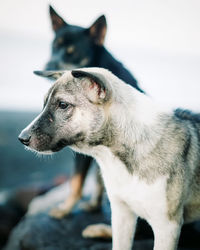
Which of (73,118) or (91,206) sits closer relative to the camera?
(73,118)

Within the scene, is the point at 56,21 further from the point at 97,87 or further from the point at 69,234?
the point at 69,234

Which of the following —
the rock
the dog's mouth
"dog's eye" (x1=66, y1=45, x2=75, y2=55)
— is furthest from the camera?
"dog's eye" (x1=66, y1=45, x2=75, y2=55)

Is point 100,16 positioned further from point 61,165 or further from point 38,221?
point 61,165

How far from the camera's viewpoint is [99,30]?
4336 mm

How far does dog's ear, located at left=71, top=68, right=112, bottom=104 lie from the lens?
95.4 inches

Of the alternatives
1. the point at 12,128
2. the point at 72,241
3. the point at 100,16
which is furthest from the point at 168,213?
the point at 12,128

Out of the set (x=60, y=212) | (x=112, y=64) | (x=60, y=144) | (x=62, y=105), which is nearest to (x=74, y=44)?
(x=112, y=64)

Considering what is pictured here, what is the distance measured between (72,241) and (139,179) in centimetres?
183

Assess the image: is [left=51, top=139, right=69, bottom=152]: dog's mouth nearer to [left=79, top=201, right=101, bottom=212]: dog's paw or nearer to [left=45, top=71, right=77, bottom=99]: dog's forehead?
[left=45, top=71, right=77, bottom=99]: dog's forehead

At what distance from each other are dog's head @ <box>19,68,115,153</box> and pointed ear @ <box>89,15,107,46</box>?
1.82 m

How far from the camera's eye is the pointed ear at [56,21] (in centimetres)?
450

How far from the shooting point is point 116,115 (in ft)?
8.44

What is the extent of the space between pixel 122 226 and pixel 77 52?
256 centimetres

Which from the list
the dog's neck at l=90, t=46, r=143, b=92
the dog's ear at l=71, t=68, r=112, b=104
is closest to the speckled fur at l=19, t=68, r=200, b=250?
the dog's ear at l=71, t=68, r=112, b=104
